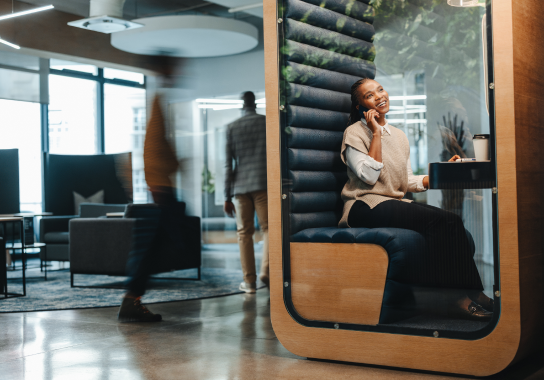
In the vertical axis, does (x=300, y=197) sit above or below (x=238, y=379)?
above

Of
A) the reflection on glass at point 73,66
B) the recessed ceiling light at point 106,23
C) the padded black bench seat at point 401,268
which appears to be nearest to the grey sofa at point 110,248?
the padded black bench seat at point 401,268

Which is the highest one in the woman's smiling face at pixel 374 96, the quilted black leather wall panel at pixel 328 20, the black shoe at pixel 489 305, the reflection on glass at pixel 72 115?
the reflection on glass at pixel 72 115

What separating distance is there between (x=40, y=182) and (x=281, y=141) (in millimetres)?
7316

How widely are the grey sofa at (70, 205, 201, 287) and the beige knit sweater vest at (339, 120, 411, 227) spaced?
2559 mm

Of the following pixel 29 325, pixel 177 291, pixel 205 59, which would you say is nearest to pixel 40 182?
pixel 205 59

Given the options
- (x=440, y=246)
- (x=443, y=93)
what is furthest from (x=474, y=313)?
(x=443, y=93)

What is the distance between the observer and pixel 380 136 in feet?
8.48

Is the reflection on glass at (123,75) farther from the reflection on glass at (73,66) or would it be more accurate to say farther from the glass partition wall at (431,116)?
the glass partition wall at (431,116)

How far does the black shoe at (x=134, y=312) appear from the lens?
11.7ft

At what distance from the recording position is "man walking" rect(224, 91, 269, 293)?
4777 millimetres

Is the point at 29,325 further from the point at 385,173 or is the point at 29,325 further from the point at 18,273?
the point at 18,273

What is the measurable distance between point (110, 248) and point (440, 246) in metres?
3.47

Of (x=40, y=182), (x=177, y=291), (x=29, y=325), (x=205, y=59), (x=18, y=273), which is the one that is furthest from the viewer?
(x=205, y=59)

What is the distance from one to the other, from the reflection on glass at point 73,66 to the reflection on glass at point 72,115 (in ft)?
0.51
